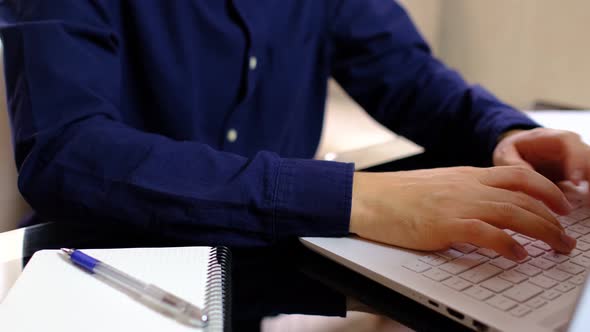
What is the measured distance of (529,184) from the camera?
1.72 feet

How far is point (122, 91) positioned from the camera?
76 cm

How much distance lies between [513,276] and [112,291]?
33cm

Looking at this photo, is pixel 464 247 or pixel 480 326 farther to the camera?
pixel 464 247

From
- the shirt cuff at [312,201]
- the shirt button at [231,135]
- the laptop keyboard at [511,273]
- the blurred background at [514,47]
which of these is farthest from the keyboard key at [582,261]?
the blurred background at [514,47]

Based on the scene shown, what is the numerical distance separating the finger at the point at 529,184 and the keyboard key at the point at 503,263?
0.09 m

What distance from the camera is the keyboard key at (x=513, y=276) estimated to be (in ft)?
1.40

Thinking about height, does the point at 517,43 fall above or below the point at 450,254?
above

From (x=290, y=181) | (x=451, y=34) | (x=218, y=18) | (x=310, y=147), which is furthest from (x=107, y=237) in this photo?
(x=451, y=34)

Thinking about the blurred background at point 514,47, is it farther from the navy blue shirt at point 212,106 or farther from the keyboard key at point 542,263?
the keyboard key at point 542,263

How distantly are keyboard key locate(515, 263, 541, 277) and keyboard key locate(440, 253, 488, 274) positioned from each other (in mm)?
29

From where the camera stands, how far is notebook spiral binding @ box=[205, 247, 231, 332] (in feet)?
1.17

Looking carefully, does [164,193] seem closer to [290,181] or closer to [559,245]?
[290,181]

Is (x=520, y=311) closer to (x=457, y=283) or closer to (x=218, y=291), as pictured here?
(x=457, y=283)

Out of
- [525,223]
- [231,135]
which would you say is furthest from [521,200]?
[231,135]
